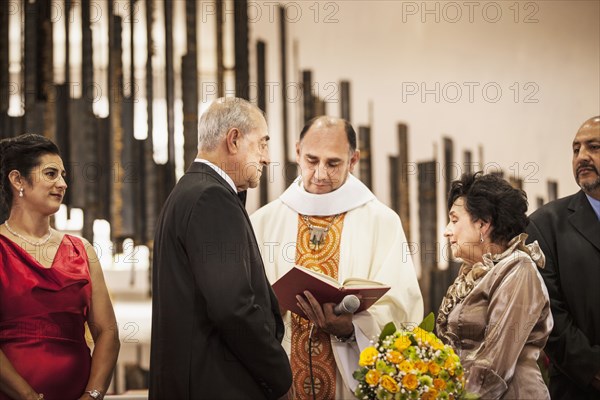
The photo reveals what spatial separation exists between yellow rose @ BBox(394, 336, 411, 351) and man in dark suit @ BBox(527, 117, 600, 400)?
82cm

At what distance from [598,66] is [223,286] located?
11.3 ft

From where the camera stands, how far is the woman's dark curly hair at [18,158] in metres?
3.07

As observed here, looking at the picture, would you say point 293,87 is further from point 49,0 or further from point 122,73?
point 49,0

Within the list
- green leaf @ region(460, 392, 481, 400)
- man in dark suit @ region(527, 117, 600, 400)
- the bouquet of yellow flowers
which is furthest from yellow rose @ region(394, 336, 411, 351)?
man in dark suit @ region(527, 117, 600, 400)

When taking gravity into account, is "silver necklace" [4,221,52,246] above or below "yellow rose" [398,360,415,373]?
above

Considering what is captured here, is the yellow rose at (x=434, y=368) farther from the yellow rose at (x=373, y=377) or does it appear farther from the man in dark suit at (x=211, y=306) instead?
the man in dark suit at (x=211, y=306)

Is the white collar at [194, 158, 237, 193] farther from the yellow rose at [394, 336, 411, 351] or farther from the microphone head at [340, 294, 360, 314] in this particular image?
the yellow rose at [394, 336, 411, 351]

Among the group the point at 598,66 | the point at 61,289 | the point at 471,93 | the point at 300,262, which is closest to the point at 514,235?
the point at 300,262

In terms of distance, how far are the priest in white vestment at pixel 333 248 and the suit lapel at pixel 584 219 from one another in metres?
0.75

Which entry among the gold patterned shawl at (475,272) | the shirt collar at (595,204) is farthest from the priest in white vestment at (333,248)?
the shirt collar at (595,204)

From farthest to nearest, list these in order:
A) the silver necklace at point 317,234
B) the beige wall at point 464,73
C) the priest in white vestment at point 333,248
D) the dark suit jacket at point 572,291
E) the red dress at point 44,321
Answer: the beige wall at point 464,73 < the silver necklace at point 317,234 < the priest in white vestment at point 333,248 < the dark suit jacket at point 572,291 < the red dress at point 44,321

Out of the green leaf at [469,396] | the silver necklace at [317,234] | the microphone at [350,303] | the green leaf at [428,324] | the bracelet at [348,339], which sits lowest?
the green leaf at [469,396]

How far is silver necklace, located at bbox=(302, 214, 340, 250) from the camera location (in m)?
3.68

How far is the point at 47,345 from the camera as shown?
2.97 m
